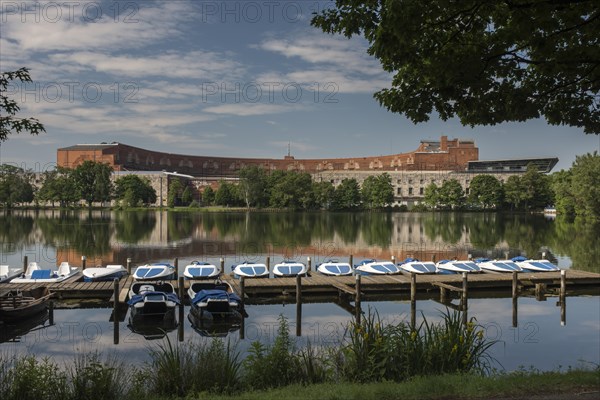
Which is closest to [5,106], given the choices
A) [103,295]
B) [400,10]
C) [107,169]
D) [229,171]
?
[400,10]

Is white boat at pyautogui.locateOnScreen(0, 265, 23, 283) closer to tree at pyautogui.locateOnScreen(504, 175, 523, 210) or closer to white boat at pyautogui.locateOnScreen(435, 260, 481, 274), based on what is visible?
white boat at pyautogui.locateOnScreen(435, 260, 481, 274)

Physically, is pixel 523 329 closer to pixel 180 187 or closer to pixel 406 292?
pixel 406 292

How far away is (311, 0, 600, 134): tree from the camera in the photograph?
8.80 metres

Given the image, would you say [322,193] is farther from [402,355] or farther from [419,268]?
[402,355]

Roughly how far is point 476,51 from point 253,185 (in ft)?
346

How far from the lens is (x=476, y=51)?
10.2 meters

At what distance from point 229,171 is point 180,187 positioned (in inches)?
1262

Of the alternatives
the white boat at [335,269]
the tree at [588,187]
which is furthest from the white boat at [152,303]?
the tree at [588,187]

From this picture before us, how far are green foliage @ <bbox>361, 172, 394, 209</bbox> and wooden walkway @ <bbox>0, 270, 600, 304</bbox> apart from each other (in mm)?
85744

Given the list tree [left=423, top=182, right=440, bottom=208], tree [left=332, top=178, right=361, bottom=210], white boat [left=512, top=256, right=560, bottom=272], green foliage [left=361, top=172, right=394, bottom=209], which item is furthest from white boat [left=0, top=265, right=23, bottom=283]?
tree [left=423, top=182, right=440, bottom=208]

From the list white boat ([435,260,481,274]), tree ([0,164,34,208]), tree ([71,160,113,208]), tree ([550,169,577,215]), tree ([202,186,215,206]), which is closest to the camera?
white boat ([435,260,481,274])

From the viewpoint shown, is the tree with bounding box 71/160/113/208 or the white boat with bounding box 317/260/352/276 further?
the tree with bounding box 71/160/113/208

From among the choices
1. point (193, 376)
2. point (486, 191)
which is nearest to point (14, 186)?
point (486, 191)

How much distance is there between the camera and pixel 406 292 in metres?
26.2
